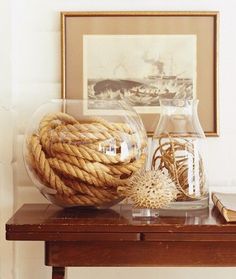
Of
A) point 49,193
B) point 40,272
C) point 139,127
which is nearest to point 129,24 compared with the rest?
point 139,127

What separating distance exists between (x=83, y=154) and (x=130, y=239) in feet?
0.59

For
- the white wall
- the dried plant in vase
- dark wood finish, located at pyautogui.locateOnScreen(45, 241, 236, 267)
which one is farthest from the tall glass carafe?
the white wall

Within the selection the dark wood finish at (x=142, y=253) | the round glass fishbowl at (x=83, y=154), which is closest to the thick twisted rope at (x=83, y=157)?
the round glass fishbowl at (x=83, y=154)

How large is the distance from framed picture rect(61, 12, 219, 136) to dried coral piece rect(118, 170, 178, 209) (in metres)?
0.28

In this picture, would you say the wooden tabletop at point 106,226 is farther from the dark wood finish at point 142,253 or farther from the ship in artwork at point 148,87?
the ship in artwork at point 148,87

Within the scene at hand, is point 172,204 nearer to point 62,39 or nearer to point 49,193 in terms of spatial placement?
point 49,193

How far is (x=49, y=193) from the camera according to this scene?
116 centimetres

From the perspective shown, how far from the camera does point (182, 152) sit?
1153 millimetres

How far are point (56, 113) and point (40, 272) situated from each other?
43 cm

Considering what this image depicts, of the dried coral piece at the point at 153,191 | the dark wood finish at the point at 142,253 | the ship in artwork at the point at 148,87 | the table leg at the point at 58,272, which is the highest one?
the ship in artwork at the point at 148,87

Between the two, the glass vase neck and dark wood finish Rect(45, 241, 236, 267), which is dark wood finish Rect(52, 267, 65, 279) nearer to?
dark wood finish Rect(45, 241, 236, 267)

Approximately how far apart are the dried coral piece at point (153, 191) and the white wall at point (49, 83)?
307mm

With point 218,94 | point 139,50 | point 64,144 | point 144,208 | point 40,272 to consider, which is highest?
point 139,50

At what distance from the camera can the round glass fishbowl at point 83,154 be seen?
43.8 inches
